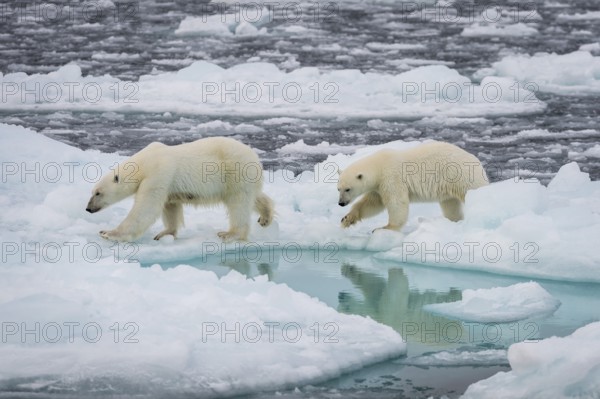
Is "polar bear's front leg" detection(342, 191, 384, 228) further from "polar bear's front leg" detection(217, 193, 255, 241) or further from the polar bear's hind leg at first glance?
the polar bear's hind leg

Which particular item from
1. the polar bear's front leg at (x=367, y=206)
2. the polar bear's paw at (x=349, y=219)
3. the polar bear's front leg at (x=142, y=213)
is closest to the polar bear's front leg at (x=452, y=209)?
the polar bear's front leg at (x=367, y=206)

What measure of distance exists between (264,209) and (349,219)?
0.58 metres

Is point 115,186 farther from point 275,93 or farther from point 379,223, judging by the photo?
point 275,93

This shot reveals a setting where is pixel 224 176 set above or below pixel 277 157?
above

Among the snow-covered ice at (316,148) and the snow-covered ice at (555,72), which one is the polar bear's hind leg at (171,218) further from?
the snow-covered ice at (555,72)

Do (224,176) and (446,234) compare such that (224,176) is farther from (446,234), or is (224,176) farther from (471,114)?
(471,114)

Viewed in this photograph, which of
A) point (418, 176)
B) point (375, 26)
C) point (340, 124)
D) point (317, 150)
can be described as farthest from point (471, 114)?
point (375, 26)

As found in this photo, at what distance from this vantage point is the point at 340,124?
12.6 metres

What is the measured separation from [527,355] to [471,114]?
9353 mm

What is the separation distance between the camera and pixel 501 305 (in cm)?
534

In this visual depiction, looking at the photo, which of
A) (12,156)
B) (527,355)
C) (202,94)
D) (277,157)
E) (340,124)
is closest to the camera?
(527,355)

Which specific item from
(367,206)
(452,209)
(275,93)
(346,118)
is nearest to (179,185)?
(367,206)

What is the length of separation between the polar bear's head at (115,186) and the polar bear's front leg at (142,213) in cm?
8

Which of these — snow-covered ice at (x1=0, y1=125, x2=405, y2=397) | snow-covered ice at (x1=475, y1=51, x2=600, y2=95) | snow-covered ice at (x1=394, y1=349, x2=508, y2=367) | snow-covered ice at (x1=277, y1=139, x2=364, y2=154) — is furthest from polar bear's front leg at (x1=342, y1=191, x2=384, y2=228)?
snow-covered ice at (x1=475, y1=51, x2=600, y2=95)
